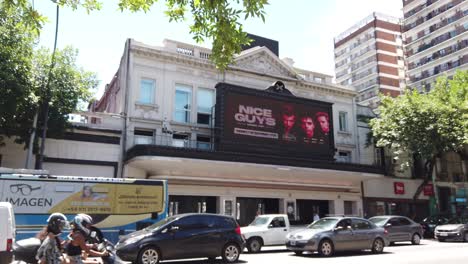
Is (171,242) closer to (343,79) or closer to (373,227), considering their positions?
(373,227)

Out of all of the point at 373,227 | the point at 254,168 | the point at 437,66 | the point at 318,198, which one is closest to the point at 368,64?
the point at 437,66

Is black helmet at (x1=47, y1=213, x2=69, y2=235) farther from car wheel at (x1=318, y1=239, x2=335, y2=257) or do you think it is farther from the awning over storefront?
the awning over storefront

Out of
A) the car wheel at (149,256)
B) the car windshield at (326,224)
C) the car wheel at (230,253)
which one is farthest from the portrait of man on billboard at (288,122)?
the car wheel at (149,256)

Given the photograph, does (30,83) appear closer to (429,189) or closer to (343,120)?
(343,120)

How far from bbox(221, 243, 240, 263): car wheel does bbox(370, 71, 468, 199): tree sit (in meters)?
17.9

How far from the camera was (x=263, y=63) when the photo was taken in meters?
26.8

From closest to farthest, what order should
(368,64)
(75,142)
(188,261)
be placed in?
(188,261) → (75,142) → (368,64)

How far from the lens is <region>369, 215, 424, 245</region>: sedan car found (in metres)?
20.0

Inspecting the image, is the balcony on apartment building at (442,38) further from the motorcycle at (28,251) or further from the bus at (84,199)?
the motorcycle at (28,251)

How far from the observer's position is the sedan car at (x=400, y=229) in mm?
20000

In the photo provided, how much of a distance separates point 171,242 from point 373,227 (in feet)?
28.9

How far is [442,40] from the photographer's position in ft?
199

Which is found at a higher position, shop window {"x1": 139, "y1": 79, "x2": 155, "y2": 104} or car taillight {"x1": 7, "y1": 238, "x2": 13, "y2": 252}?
shop window {"x1": 139, "y1": 79, "x2": 155, "y2": 104}

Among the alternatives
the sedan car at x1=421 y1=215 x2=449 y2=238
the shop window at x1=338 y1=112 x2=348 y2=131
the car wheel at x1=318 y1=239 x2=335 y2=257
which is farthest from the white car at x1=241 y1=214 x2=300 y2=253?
the shop window at x1=338 y1=112 x2=348 y2=131
